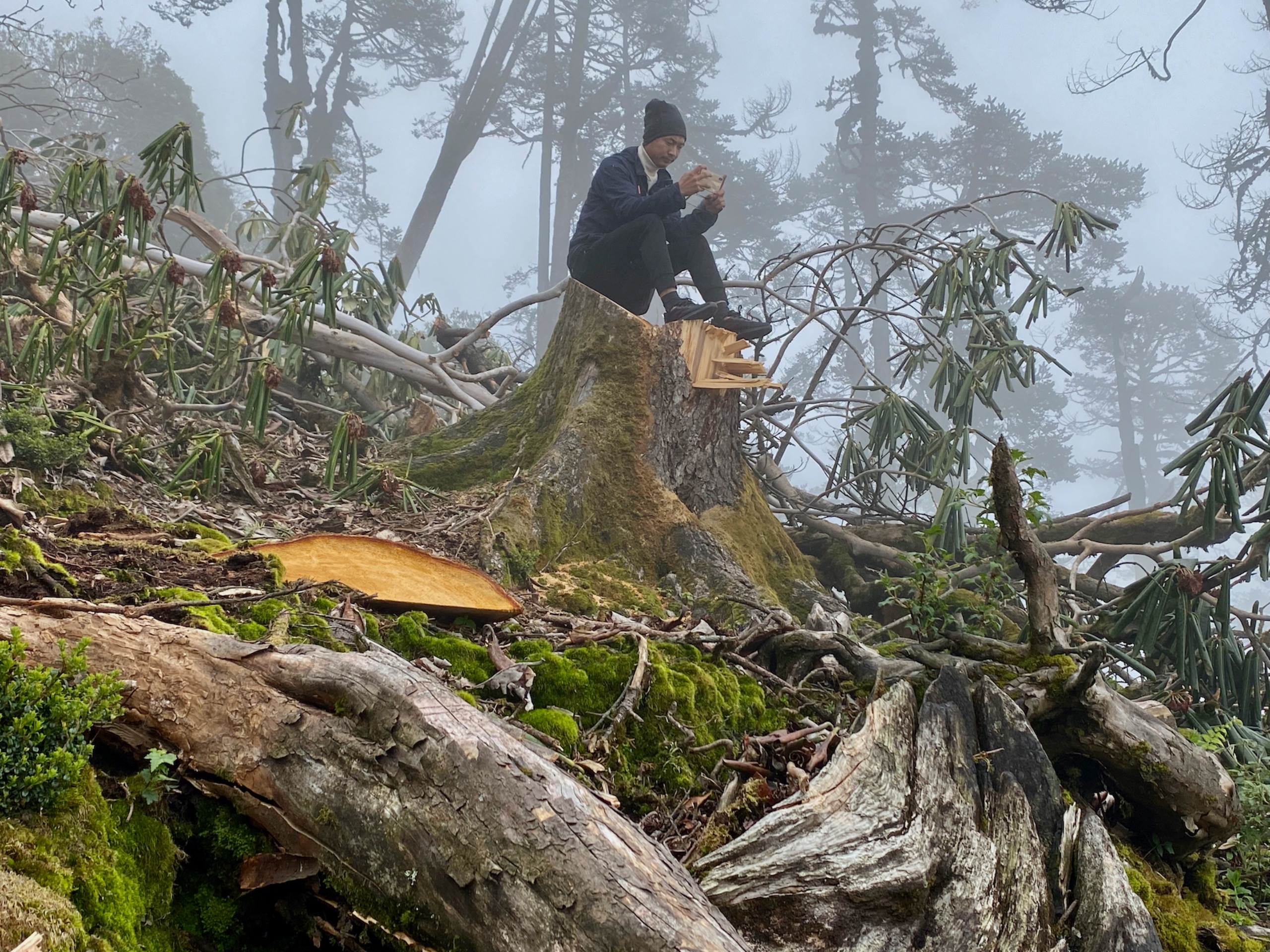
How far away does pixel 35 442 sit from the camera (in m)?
3.31

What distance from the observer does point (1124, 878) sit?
1843mm

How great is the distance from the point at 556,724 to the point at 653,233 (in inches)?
125

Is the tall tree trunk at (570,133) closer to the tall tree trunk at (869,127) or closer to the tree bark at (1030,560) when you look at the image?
the tall tree trunk at (869,127)

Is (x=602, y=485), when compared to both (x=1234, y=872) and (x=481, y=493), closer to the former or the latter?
(x=481, y=493)

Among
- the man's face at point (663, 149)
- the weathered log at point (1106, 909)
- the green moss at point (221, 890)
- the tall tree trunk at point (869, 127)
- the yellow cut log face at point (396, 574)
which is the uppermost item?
the tall tree trunk at point (869, 127)

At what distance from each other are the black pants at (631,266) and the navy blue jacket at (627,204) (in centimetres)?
6

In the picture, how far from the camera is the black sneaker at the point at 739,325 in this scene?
4344 millimetres

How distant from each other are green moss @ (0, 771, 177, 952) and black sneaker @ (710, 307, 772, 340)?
11.6 ft

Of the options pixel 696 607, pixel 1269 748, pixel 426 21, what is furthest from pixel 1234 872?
pixel 426 21

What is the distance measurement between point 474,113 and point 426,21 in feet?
25.1

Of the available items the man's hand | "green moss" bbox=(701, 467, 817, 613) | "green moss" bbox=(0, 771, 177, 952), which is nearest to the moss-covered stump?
"green moss" bbox=(701, 467, 817, 613)

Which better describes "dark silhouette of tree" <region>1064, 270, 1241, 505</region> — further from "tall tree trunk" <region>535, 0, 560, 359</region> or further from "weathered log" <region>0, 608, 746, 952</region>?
"weathered log" <region>0, 608, 746, 952</region>

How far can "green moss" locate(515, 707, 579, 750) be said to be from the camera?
1.96 meters

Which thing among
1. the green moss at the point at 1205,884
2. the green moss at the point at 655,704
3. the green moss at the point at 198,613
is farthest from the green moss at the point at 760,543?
the green moss at the point at 198,613
